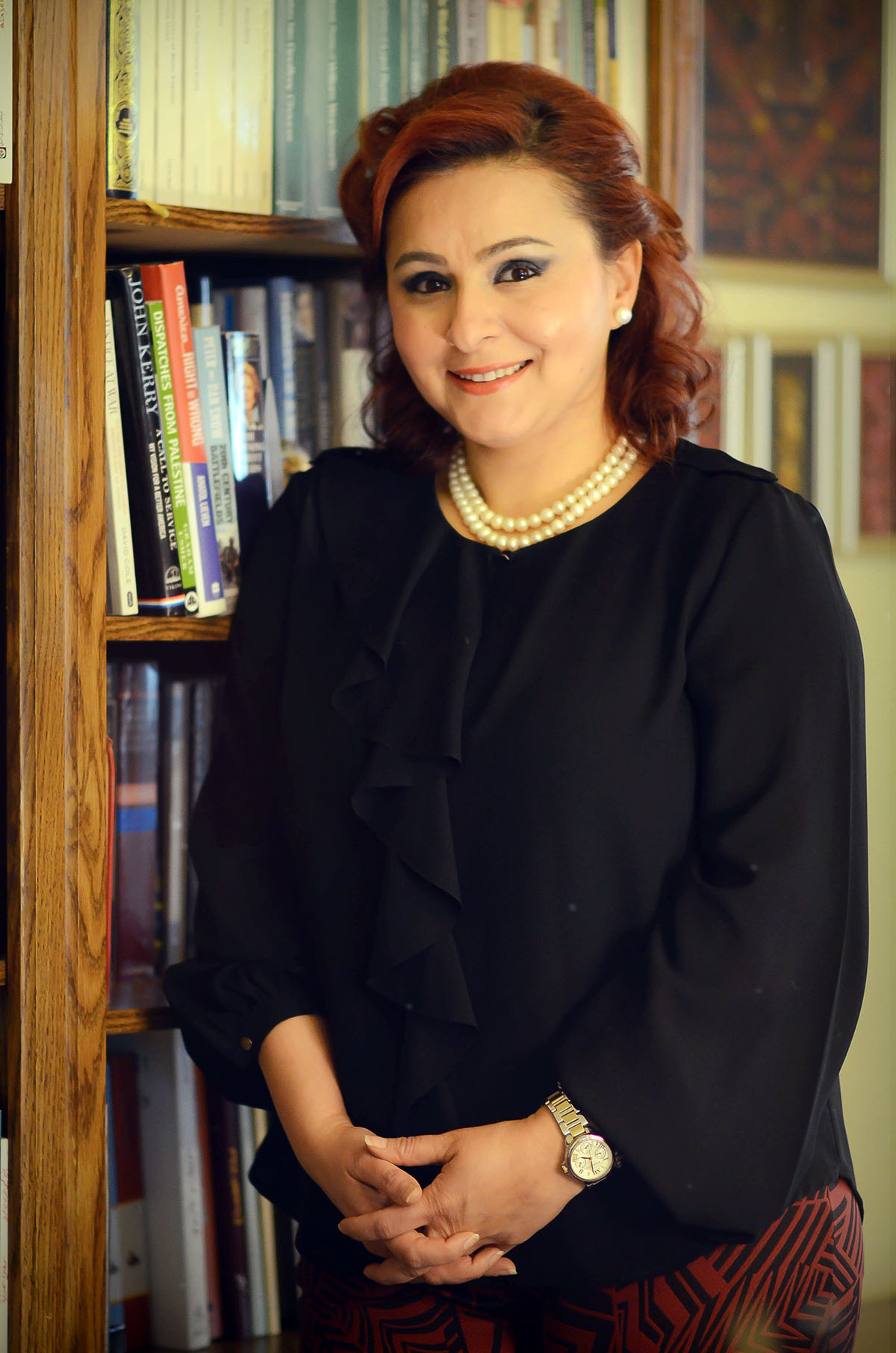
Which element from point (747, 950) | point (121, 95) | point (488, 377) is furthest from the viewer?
point (121, 95)

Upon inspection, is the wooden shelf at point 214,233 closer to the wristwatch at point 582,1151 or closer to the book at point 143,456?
the book at point 143,456

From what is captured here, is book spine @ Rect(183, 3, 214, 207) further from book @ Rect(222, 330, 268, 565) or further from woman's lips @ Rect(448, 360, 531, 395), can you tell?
woman's lips @ Rect(448, 360, 531, 395)

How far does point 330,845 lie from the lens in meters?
0.96

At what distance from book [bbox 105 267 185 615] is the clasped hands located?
555 mm

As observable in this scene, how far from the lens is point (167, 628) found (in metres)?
1.06

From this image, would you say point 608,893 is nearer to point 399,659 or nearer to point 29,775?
point 399,659

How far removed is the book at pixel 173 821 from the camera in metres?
1.18

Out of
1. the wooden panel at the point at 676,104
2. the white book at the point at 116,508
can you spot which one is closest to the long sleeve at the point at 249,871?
the white book at the point at 116,508

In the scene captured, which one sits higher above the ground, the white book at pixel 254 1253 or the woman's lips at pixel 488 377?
the woman's lips at pixel 488 377

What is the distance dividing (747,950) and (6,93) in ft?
3.19

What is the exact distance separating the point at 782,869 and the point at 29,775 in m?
0.66

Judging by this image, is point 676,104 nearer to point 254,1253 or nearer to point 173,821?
point 173,821

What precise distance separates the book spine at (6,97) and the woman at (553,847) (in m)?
0.30

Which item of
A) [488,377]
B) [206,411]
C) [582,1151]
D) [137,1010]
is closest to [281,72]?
[206,411]
